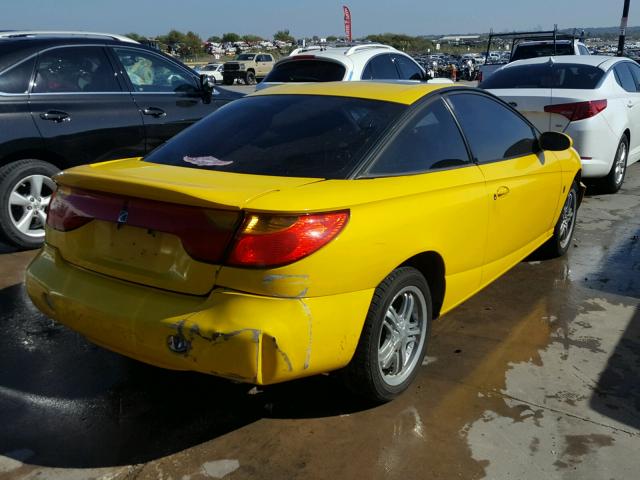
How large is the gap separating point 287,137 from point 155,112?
325 centimetres

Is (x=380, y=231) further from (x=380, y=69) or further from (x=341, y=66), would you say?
(x=380, y=69)

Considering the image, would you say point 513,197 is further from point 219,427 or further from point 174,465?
point 174,465

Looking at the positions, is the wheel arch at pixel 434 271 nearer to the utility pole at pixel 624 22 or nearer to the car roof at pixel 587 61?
the car roof at pixel 587 61

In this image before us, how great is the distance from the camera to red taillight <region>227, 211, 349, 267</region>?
2463 millimetres

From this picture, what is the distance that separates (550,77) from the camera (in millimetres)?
7504

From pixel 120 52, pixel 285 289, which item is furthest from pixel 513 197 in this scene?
pixel 120 52

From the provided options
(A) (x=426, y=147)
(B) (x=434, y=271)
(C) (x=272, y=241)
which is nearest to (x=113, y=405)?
(C) (x=272, y=241)

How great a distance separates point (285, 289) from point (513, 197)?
1.99m

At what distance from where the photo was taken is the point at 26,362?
351 centimetres

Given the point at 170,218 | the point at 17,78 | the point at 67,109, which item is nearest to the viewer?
the point at 170,218

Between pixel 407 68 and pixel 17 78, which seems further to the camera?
pixel 407 68

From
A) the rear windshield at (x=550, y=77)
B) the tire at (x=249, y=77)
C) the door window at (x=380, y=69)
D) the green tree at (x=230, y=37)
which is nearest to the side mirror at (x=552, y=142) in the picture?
the rear windshield at (x=550, y=77)

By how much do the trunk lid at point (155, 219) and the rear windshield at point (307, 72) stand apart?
18.9 feet

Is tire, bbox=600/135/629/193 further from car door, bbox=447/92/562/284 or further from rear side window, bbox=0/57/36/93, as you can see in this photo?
rear side window, bbox=0/57/36/93
